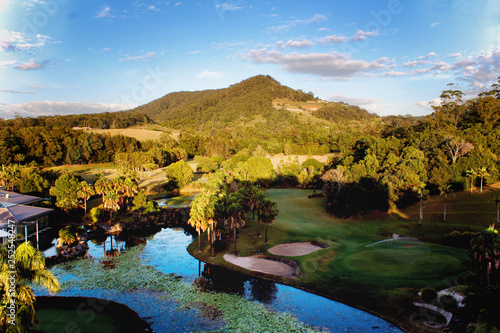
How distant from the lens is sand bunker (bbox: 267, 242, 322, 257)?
3553 cm

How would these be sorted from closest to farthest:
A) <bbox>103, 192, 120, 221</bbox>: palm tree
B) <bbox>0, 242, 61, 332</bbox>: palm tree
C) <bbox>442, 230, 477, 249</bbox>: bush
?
<bbox>0, 242, 61, 332</bbox>: palm tree → <bbox>442, 230, 477, 249</bbox>: bush → <bbox>103, 192, 120, 221</bbox>: palm tree

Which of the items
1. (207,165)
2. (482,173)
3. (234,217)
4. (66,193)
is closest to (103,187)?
(66,193)

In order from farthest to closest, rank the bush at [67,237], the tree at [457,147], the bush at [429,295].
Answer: the tree at [457,147] < the bush at [67,237] < the bush at [429,295]

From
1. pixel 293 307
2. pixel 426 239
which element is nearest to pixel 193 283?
pixel 293 307

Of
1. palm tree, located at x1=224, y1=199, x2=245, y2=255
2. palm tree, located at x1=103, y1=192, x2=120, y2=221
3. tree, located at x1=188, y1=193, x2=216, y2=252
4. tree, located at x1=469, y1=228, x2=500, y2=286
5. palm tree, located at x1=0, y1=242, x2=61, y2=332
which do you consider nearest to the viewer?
palm tree, located at x1=0, y1=242, x2=61, y2=332

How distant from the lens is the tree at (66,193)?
50.7 meters

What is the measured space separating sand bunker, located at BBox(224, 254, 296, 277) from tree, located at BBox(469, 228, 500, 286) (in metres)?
15.3

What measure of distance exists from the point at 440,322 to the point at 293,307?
405 inches

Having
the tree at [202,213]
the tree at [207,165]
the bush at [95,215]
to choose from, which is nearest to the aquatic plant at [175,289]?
the tree at [202,213]

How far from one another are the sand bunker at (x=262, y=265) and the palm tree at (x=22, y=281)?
813 inches

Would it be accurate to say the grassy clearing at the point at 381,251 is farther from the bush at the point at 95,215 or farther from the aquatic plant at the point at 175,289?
the bush at the point at 95,215

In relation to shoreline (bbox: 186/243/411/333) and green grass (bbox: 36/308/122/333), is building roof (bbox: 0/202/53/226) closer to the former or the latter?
green grass (bbox: 36/308/122/333)

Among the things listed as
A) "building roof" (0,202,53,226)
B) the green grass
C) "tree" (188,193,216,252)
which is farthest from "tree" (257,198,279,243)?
"building roof" (0,202,53,226)

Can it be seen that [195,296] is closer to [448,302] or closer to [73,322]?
[73,322]
